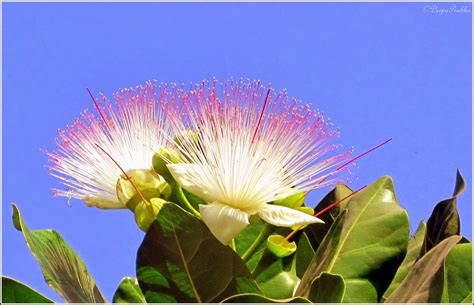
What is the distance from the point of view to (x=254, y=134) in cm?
160

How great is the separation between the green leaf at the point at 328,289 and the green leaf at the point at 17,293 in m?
0.52

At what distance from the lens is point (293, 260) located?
168 cm

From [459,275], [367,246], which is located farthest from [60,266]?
[459,275]

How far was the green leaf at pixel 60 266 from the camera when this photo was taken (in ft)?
4.75

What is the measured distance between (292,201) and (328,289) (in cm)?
32

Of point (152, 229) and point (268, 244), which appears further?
point (268, 244)

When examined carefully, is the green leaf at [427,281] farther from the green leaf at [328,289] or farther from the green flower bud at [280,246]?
the green flower bud at [280,246]

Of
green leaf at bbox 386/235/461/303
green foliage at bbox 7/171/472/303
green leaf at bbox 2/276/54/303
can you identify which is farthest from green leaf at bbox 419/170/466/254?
green leaf at bbox 2/276/54/303

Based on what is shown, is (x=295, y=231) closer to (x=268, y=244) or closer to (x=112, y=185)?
(x=268, y=244)

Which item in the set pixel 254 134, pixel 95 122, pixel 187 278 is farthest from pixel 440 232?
pixel 95 122

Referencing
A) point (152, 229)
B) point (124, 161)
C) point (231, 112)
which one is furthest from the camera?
point (124, 161)

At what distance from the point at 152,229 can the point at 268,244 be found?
35 centimetres

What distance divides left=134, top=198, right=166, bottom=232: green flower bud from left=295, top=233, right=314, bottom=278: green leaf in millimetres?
355

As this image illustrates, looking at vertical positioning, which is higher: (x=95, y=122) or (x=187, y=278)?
(x=95, y=122)
